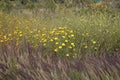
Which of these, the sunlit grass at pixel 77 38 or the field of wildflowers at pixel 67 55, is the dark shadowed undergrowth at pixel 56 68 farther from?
the sunlit grass at pixel 77 38

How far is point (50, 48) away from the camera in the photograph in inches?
182

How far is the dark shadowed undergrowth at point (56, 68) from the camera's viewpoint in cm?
276

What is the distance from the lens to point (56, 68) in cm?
303

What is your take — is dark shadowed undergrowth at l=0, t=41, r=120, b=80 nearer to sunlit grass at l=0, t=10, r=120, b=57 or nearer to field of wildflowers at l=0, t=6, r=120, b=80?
field of wildflowers at l=0, t=6, r=120, b=80

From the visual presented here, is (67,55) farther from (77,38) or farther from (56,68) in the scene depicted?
(77,38)

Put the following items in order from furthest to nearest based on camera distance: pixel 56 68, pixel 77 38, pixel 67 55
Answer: pixel 77 38, pixel 67 55, pixel 56 68

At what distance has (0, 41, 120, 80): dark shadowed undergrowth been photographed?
9.05 ft

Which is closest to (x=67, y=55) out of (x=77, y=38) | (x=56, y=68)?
(x=56, y=68)

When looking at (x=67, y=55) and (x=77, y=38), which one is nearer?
(x=67, y=55)

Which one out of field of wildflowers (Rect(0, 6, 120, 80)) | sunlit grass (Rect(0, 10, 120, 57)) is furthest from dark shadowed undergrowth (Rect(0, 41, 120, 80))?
sunlit grass (Rect(0, 10, 120, 57))

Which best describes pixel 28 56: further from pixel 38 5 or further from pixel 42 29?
pixel 38 5


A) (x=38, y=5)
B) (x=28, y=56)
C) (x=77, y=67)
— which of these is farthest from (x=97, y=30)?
(x=38, y=5)

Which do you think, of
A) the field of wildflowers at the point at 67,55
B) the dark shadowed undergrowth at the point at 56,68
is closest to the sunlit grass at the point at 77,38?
the field of wildflowers at the point at 67,55

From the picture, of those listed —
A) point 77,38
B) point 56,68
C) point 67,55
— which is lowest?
point 77,38
